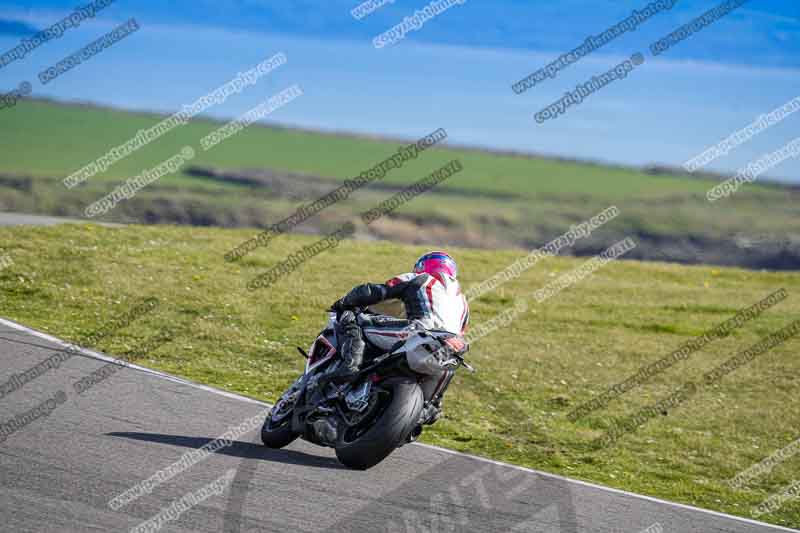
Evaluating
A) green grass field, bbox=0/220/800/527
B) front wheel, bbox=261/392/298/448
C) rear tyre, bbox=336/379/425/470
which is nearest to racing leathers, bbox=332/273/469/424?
rear tyre, bbox=336/379/425/470

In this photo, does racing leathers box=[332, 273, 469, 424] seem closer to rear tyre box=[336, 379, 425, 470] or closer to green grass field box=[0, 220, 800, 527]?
rear tyre box=[336, 379, 425, 470]

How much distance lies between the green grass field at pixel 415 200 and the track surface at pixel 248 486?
33.7m

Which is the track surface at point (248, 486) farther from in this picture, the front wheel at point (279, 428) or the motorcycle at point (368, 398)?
the motorcycle at point (368, 398)

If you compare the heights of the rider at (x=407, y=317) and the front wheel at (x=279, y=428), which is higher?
the rider at (x=407, y=317)

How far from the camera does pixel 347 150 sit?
83.9 meters

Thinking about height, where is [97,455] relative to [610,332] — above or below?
above

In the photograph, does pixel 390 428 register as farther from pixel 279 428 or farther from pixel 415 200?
pixel 415 200

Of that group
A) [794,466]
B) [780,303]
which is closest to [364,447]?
[794,466]

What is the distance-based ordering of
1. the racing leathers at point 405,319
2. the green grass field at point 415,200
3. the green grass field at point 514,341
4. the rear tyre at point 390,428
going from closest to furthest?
the rear tyre at point 390,428 → the racing leathers at point 405,319 → the green grass field at point 514,341 → the green grass field at point 415,200

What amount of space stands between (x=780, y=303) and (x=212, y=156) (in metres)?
57.7

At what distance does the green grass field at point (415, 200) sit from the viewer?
50.2 m

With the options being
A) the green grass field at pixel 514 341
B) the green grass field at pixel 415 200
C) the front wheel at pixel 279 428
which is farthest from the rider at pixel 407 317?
the green grass field at pixel 415 200

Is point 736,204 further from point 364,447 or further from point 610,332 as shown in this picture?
point 364,447

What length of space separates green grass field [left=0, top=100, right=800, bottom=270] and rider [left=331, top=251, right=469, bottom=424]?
3484cm
